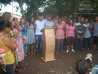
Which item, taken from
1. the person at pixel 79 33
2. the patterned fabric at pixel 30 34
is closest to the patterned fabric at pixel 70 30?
the person at pixel 79 33

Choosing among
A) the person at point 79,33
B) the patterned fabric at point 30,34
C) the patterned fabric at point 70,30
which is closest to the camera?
the patterned fabric at point 30,34

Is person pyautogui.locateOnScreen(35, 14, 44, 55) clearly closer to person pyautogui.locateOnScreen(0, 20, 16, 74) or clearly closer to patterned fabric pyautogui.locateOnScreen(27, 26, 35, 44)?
patterned fabric pyautogui.locateOnScreen(27, 26, 35, 44)

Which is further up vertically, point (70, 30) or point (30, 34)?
point (70, 30)

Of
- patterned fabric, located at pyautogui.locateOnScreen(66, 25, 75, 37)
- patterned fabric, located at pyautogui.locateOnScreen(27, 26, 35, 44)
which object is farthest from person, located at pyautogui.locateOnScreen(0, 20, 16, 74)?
patterned fabric, located at pyautogui.locateOnScreen(66, 25, 75, 37)

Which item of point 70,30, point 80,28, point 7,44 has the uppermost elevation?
point 80,28

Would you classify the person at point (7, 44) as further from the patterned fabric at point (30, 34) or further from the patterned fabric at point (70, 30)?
the patterned fabric at point (70, 30)

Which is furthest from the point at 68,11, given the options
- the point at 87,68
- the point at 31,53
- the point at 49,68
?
the point at 87,68

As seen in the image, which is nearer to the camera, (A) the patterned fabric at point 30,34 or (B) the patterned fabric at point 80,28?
(A) the patterned fabric at point 30,34

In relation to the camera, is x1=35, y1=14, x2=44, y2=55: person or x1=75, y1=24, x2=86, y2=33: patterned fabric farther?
x1=75, y1=24, x2=86, y2=33: patterned fabric

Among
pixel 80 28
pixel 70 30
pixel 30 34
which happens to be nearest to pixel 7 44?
pixel 30 34

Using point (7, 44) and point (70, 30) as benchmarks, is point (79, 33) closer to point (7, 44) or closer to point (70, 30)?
point (70, 30)

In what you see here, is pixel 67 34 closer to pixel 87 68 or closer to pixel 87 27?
pixel 87 27

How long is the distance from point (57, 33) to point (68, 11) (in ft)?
8.66

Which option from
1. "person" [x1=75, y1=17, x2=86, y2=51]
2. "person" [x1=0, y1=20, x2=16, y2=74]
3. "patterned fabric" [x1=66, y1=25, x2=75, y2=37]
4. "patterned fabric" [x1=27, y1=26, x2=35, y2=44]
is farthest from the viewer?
"person" [x1=75, y1=17, x2=86, y2=51]
